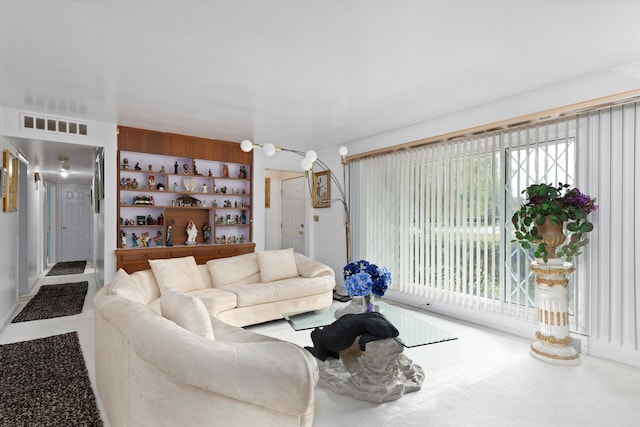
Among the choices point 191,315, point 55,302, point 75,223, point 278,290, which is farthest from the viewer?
point 75,223

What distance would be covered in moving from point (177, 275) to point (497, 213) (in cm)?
355

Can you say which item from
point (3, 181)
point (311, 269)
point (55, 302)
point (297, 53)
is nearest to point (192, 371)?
point (297, 53)

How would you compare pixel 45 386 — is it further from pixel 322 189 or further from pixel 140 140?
pixel 322 189

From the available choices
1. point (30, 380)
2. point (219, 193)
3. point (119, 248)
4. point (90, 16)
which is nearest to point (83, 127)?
point (119, 248)

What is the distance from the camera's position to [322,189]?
20.8 ft

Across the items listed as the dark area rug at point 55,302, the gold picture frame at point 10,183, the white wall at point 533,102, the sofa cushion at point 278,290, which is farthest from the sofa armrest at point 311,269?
the gold picture frame at point 10,183

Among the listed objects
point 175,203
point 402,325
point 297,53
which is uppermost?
point 297,53

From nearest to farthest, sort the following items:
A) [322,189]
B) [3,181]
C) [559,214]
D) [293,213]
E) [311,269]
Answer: [559,214] → [3,181] → [311,269] → [322,189] → [293,213]

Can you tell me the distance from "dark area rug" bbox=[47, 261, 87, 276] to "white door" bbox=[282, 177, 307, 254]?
15.1 ft

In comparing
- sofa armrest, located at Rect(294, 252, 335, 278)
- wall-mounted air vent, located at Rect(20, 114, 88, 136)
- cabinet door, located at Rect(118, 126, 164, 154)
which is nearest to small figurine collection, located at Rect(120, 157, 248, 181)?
cabinet door, located at Rect(118, 126, 164, 154)

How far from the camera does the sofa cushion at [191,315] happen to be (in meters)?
1.69

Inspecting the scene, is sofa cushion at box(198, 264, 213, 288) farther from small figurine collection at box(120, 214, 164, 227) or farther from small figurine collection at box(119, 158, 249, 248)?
small figurine collection at box(120, 214, 164, 227)

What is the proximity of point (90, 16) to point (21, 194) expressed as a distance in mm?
4546

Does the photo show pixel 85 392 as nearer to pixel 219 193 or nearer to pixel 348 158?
pixel 219 193
